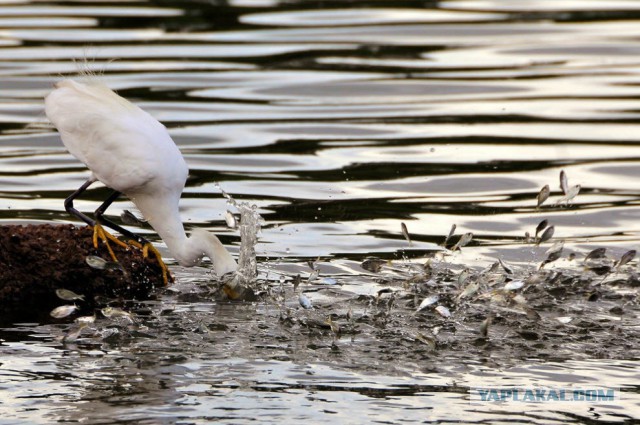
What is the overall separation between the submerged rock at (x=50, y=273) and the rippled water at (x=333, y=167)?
0.41m

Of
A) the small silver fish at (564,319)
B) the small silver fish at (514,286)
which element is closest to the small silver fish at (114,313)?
the small silver fish at (514,286)

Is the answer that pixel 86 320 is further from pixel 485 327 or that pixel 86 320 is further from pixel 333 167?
pixel 333 167

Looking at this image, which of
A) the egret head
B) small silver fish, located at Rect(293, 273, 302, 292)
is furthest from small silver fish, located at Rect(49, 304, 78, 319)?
small silver fish, located at Rect(293, 273, 302, 292)

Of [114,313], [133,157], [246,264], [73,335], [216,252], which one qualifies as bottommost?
[73,335]

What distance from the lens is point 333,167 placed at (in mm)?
12922

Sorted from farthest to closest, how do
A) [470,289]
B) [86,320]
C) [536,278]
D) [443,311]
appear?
[536,278], [470,289], [443,311], [86,320]

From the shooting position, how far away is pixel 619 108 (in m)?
15.2

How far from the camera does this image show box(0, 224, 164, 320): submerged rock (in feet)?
27.4

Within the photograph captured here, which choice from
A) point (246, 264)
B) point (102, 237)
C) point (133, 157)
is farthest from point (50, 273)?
point (246, 264)

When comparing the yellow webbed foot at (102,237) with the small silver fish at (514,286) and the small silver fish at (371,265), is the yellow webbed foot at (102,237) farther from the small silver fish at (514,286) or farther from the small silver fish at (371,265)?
the small silver fish at (514,286)

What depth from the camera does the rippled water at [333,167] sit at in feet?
21.7

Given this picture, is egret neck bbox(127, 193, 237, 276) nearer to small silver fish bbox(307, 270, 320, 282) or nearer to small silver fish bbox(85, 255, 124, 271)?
small silver fish bbox(85, 255, 124, 271)

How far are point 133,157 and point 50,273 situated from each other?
2.98ft

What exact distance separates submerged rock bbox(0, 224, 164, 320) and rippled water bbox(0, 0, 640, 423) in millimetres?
411
